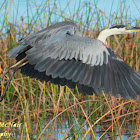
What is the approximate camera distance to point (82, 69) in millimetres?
3297

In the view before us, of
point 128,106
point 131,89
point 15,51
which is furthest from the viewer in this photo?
point 128,106

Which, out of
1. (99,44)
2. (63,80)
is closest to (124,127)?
(63,80)

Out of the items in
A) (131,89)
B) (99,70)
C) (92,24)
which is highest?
(92,24)

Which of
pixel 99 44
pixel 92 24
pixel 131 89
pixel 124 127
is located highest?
pixel 92 24

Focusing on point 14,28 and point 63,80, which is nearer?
point 63,80

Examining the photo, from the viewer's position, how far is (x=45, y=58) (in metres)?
3.39

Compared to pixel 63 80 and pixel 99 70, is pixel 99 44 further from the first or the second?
pixel 63 80

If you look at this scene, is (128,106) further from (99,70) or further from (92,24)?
(92,24)

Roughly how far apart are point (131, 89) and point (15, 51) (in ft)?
4.55

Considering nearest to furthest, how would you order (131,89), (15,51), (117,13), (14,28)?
(131,89)
(15,51)
(117,13)
(14,28)

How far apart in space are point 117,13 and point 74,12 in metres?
0.77

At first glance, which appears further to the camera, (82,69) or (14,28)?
(14,28)


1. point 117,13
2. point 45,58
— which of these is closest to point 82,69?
point 45,58

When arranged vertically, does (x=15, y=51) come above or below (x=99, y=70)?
above
